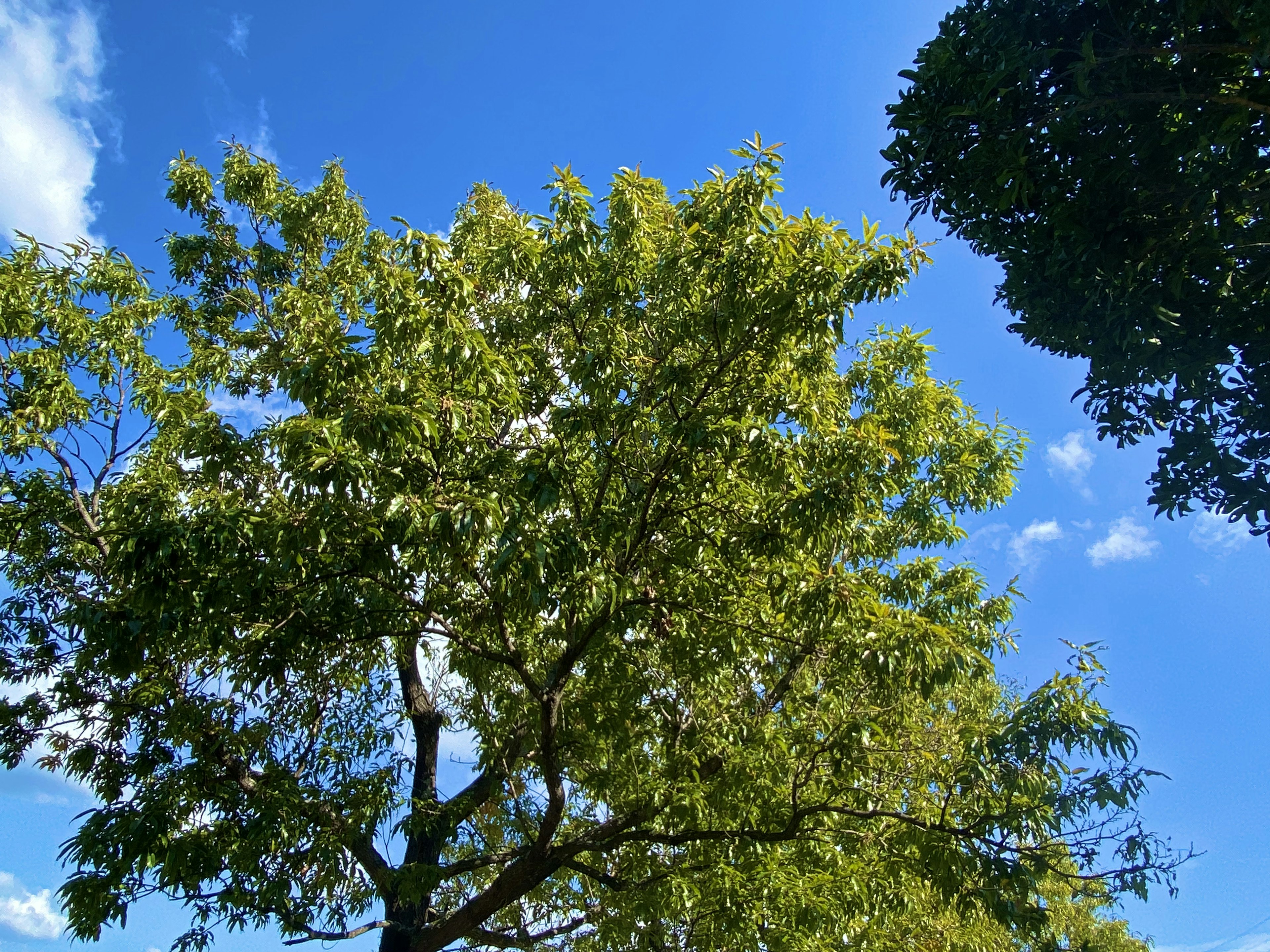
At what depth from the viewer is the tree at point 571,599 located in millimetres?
5266

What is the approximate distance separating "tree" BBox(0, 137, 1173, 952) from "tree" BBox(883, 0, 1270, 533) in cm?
69

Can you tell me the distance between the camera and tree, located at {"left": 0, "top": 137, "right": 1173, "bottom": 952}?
5266 millimetres

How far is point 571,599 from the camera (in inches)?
207

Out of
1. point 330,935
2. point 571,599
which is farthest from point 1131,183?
point 330,935

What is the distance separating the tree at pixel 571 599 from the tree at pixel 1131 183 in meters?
0.69

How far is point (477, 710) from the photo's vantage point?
306 inches

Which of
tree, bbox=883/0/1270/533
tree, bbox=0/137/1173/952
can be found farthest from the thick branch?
tree, bbox=883/0/1270/533

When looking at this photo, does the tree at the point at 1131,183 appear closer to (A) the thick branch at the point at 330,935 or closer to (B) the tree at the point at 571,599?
(B) the tree at the point at 571,599

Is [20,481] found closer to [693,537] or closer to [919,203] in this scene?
[693,537]

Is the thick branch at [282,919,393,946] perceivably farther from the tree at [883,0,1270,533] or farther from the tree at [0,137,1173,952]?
the tree at [883,0,1270,533]

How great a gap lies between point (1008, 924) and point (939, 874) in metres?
0.53

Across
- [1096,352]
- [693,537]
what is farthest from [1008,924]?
[1096,352]

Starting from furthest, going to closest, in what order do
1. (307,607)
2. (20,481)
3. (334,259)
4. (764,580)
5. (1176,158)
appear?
(334,259)
(20,481)
(764,580)
(307,607)
(1176,158)

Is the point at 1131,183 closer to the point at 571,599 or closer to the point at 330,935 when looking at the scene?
the point at 571,599
